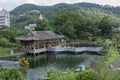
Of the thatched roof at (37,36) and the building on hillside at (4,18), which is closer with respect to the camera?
the thatched roof at (37,36)

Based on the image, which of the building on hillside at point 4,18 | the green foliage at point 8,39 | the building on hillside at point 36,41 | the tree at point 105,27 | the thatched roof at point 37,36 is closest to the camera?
the building on hillside at point 36,41

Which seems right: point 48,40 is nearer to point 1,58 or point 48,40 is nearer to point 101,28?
point 1,58

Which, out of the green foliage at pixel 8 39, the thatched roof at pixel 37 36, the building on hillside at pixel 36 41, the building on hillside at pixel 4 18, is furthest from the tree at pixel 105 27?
the building on hillside at pixel 4 18

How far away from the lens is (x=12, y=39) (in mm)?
42156

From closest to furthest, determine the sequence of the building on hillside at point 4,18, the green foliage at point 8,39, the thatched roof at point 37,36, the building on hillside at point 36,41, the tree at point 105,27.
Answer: the building on hillside at point 36,41, the thatched roof at point 37,36, the green foliage at point 8,39, the tree at point 105,27, the building on hillside at point 4,18

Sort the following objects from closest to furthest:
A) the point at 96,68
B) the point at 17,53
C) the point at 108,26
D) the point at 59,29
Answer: the point at 96,68, the point at 17,53, the point at 59,29, the point at 108,26

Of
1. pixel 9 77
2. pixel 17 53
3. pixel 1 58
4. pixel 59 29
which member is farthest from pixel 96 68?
pixel 59 29

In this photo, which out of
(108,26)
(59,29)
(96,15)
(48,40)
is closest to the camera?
(48,40)

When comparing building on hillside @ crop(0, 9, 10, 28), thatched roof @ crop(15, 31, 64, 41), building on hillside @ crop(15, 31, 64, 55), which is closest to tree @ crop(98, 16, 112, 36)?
thatched roof @ crop(15, 31, 64, 41)

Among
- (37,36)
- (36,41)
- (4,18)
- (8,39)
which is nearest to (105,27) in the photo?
(37,36)

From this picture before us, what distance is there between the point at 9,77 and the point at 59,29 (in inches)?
1449

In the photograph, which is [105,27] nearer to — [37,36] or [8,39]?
[37,36]

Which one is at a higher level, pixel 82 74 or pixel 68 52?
pixel 82 74

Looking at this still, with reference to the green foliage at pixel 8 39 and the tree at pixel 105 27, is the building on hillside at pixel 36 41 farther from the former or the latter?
the tree at pixel 105 27
